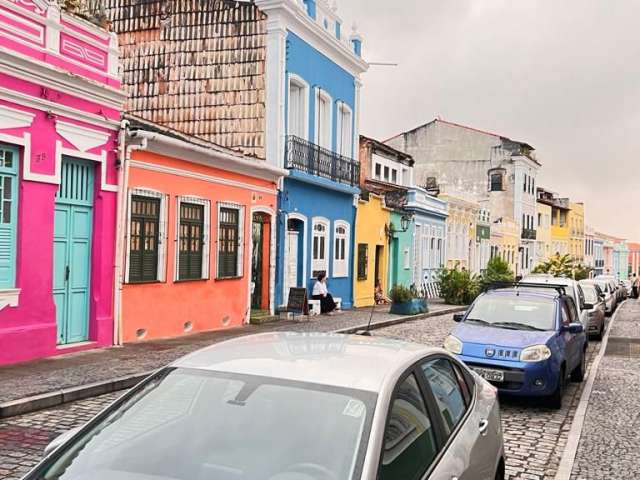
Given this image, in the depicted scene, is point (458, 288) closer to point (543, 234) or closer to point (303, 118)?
point (303, 118)

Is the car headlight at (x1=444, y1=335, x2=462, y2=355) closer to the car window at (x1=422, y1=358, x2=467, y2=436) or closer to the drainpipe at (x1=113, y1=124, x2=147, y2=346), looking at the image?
the car window at (x1=422, y1=358, x2=467, y2=436)

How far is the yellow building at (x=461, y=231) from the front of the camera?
3722 centimetres

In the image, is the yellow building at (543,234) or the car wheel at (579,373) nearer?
the car wheel at (579,373)

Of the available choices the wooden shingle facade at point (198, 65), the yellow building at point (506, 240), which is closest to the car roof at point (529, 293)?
the wooden shingle facade at point (198, 65)

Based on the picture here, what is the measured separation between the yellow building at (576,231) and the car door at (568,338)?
66.4 metres

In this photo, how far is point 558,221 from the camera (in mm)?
70250

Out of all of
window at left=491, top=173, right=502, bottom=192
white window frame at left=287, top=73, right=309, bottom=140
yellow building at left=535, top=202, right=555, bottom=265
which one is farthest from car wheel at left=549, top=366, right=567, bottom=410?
yellow building at left=535, top=202, right=555, bottom=265

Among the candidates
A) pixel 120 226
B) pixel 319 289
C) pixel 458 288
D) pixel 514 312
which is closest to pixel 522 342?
pixel 514 312

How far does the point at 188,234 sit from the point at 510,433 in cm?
913

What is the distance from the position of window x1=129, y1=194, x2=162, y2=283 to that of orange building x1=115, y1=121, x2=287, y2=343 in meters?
0.02

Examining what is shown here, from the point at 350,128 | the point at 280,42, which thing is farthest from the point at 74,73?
the point at 350,128

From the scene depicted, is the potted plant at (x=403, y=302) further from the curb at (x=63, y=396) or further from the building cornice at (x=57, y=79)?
the curb at (x=63, y=396)

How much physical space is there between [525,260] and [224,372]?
57005mm

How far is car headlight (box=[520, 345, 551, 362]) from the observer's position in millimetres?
8805
